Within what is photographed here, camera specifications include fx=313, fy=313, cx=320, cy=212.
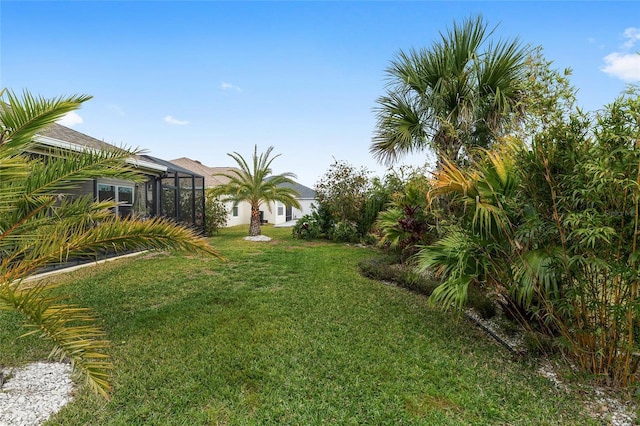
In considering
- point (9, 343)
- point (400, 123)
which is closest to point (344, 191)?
point (400, 123)

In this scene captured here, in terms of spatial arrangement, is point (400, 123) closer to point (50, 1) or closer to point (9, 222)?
point (9, 222)

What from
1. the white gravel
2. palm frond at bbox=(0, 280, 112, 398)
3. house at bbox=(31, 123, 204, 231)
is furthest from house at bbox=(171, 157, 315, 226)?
palm frond at bbox=(0, 280, 112, 398)

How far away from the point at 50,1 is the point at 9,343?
801cm

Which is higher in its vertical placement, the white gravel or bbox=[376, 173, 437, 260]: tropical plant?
bbox=[376, 173, 437, 260]: tropical plant

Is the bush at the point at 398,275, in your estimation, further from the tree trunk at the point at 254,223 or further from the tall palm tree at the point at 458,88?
the tree trunk at the point at 254,223

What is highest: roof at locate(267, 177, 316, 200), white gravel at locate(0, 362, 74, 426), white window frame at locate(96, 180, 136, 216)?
roof at locate(267, 177, 316, 200)

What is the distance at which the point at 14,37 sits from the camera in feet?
24.0

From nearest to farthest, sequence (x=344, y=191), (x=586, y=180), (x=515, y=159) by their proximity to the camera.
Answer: (x=586, y=180)
(x=515, y=159)
(x=344, y=191)

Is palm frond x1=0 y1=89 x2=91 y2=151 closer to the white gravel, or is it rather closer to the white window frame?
the white gravel

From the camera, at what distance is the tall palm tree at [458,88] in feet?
21.5

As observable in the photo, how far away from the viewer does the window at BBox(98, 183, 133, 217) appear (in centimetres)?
980

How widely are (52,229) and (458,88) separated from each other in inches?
292

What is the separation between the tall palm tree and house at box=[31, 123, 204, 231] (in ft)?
24.7

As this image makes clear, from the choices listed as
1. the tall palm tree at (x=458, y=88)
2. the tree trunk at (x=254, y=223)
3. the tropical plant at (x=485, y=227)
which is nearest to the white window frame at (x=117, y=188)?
the tree trunk at (x=254, y=223)
